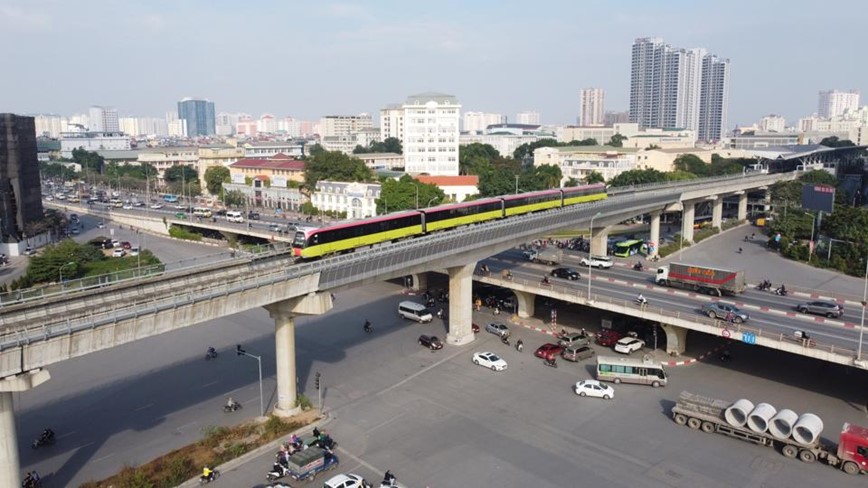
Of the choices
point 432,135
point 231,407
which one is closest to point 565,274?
point 231,407

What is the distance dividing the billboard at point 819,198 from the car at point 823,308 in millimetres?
33230

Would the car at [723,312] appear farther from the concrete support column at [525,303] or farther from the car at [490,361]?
the car at [490,361]

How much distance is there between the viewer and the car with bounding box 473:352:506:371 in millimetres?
40406

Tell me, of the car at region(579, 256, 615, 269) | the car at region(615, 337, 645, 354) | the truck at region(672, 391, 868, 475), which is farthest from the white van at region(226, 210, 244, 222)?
the truck at region(672, 391, 868, 475)

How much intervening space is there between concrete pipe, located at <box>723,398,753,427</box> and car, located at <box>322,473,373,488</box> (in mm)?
18265

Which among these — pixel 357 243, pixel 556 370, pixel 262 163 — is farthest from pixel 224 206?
pixel 556 370

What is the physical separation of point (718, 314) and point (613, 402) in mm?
11369

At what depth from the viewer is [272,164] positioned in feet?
418

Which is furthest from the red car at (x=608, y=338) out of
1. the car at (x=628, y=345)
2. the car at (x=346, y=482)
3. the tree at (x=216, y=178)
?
the tree at (x=216, y=178)

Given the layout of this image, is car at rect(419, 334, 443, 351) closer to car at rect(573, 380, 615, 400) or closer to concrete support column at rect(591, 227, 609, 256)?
car at rect(573, 380, 615, 400)

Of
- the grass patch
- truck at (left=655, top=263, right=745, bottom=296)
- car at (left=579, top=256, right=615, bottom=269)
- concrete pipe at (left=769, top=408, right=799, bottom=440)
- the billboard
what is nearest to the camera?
the grass patch

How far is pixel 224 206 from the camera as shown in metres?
121

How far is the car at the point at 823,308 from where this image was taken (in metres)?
42.2

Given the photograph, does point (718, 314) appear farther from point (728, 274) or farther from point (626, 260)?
point (626, 260)
